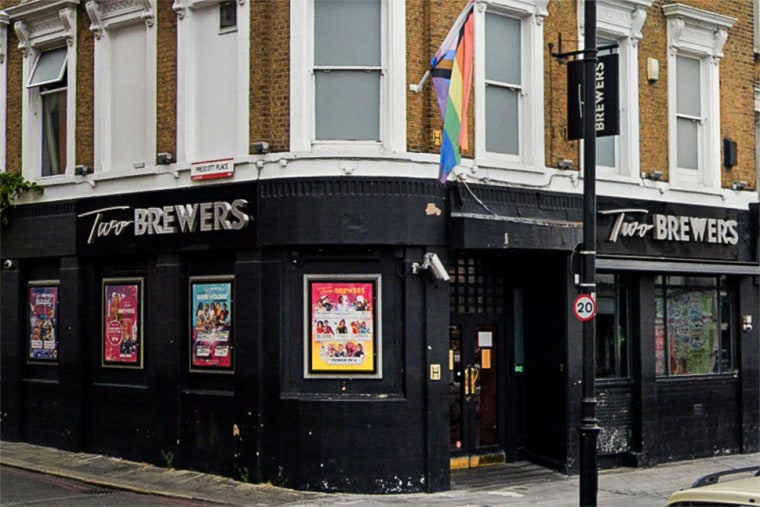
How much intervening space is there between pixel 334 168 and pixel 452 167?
5.37ft

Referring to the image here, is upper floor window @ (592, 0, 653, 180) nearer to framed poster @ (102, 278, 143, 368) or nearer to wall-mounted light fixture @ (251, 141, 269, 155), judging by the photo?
wall-mounted light fixture @ (251, 141, 269, 155)

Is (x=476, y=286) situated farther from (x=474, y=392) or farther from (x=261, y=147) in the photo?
(x=261, y=147)

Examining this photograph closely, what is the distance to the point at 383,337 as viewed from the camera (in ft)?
52.1

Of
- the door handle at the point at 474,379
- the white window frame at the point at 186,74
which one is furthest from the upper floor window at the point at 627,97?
the white window frame at the point at 186,74

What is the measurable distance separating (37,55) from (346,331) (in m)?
8.39

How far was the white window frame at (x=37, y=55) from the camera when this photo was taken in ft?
63.7

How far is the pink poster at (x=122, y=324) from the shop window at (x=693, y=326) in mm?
8580

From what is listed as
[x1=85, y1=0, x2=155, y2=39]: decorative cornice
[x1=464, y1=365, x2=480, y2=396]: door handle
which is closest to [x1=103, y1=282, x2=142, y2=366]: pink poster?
[x1=85, y1=0, x2=155, y2=39]: decorative cornice

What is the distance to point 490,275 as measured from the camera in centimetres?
1806

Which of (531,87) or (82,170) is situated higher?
(531,87)

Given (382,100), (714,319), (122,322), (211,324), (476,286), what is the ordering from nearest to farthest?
(382,100) < (211,324) < (476,286) < (122,322) < (714,319)

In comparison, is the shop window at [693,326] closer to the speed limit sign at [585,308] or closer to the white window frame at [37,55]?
the speed limit sign at [585,308]

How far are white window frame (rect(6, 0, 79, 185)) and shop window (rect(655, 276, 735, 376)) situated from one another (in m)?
10.2

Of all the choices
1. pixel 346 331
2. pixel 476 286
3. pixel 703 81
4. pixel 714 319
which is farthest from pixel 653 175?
pixel 346 331
